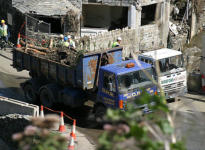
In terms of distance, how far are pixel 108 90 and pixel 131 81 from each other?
798 mm

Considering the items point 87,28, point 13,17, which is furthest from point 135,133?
point 87,28

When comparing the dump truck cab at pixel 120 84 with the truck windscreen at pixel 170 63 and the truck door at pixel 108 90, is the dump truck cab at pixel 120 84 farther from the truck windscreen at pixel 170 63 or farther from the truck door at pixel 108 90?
the truck windscreen at pixel 170 63

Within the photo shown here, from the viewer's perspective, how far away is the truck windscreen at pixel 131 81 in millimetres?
12992

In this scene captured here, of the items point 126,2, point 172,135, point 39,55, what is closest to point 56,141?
point 172,135

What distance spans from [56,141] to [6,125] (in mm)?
9765

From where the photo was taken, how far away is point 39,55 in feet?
51.1

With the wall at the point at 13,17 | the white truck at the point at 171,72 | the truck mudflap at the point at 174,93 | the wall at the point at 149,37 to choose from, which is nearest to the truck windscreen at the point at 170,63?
the white truck at the point at 171,72

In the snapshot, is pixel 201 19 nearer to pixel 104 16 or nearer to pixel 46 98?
pixel 104 16

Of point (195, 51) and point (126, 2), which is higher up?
point (126, 2)

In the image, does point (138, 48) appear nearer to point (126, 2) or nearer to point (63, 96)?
point (126, 2)

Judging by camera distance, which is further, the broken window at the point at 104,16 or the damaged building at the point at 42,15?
the broken window at the point at 104,16

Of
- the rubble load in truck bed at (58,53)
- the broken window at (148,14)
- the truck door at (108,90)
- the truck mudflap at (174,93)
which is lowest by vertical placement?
the truck mudflap at (174,93)

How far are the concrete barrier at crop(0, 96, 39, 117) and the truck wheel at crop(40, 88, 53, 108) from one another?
40.1 inches

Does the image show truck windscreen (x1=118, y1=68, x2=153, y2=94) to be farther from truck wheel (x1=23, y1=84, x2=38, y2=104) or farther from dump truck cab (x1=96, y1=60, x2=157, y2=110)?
truck wheel (x1=23, y1=84, x2=38, y2=104)
